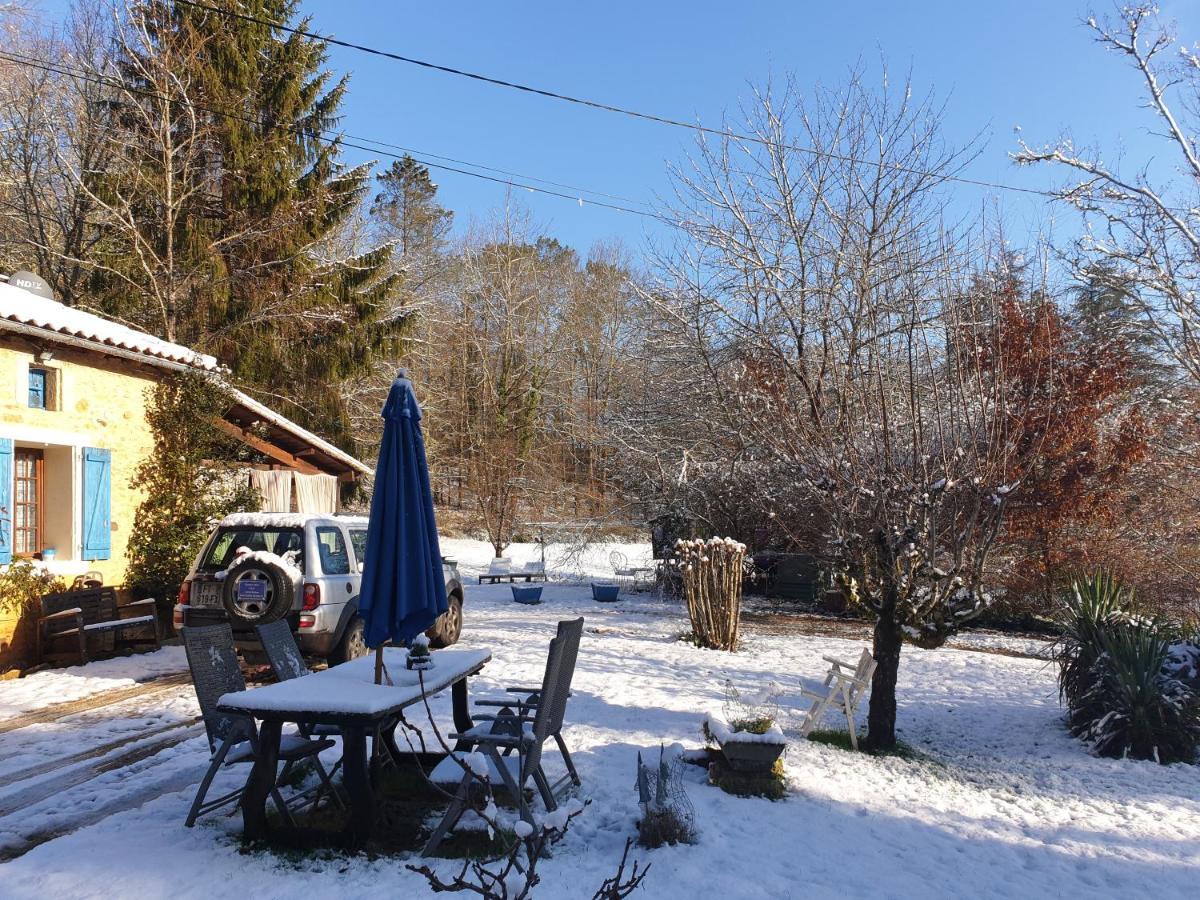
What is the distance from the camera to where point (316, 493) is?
47.7ft

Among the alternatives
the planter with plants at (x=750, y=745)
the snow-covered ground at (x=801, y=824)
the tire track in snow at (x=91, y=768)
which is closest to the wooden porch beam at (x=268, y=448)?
the snow-covered ground at (x=801, y=824)

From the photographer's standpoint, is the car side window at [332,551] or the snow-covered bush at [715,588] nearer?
the car side window at [332,551]

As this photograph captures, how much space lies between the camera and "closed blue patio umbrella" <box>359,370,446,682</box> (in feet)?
15.6

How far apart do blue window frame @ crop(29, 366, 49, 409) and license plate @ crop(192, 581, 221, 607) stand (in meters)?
3.08

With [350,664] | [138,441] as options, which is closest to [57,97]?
[138,441]

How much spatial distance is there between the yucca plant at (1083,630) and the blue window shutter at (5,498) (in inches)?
427

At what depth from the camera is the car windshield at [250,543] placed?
839 centimetres

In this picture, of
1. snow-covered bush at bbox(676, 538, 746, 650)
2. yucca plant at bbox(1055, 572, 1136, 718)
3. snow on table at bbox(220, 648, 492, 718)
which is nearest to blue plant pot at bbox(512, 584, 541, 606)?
snow-covered bush at bbox(676, 538, 746, 650)

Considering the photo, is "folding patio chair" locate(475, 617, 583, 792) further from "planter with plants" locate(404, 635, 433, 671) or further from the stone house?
the stone house

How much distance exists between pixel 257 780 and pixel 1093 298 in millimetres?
14626

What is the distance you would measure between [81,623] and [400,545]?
632cm

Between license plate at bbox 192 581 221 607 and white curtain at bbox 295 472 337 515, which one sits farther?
white curtain at bbox 295 472 337 515

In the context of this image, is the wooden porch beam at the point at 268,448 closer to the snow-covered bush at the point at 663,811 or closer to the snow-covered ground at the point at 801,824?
the snow-covered ground at the point at 801,824

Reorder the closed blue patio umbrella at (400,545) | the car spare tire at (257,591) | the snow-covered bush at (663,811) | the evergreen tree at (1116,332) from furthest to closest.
Result: the evergreen tree at (1116,332) → the car spare tire at (257,591) → the closed blue patio umbrella at (400,545) → the snow-covered bush at (663,811)
